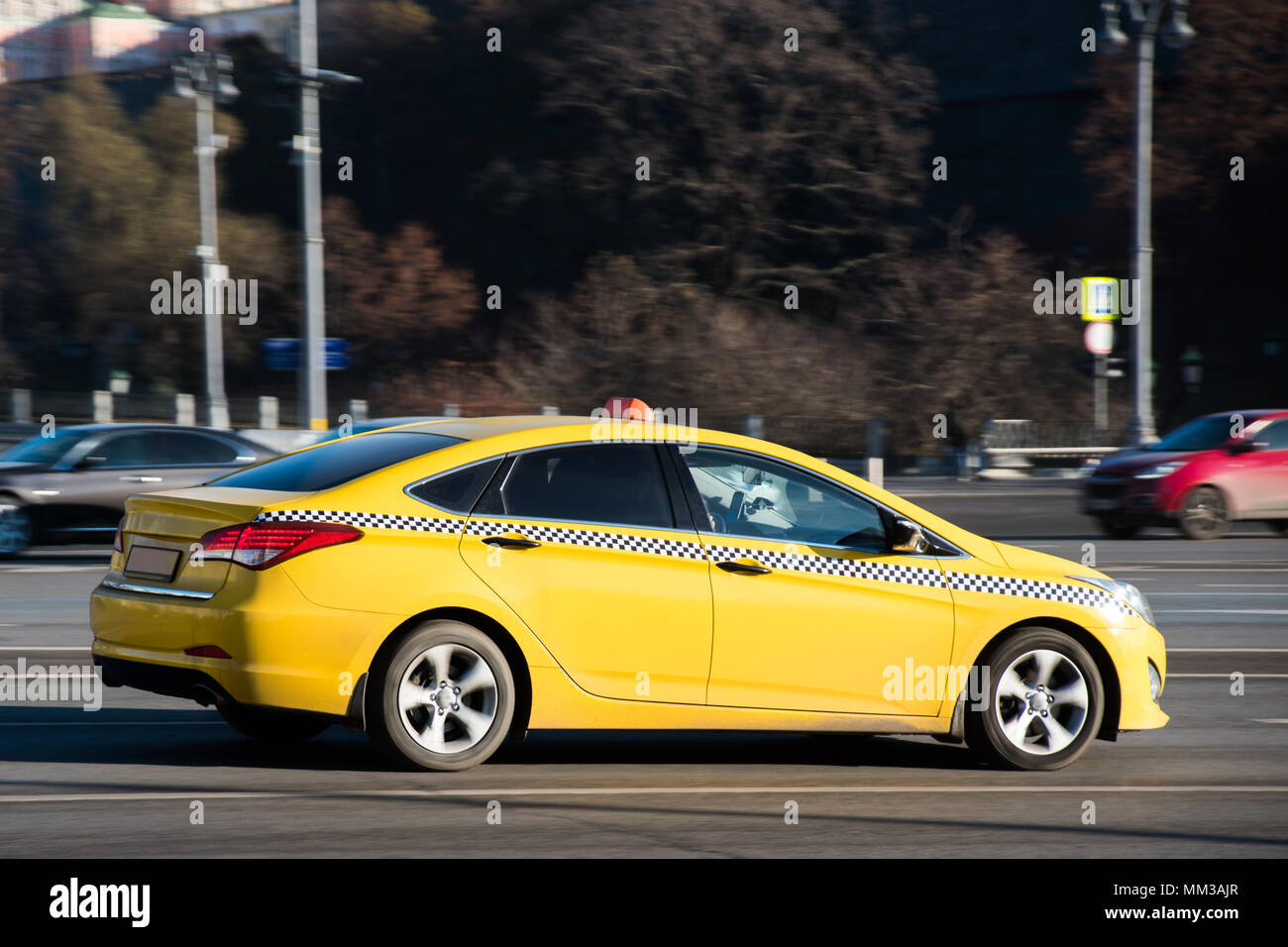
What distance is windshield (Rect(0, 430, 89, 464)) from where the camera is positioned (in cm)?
1880

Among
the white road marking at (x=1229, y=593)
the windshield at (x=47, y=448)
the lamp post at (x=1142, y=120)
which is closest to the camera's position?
the white road marking at (x=1229, y=593)

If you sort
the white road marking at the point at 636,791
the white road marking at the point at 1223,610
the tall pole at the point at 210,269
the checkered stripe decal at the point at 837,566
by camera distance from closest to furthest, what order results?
the white road marking at the point at 636,791
the checkered stripe decal at the point at 837,566
the white road marking at the point at 1223,610
the tall pole at the point at 210,269

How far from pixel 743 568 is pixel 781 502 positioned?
0.42m

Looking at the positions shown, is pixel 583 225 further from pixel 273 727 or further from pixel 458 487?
pixel 458 487

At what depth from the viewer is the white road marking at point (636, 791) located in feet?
20.9

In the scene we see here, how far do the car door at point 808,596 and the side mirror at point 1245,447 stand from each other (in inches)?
600

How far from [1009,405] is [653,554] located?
126 feet

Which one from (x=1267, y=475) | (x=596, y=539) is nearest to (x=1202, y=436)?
(x=1267, y=475)

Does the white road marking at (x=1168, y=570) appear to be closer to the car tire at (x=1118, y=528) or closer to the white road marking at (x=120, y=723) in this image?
the car tire at (x=1118, y=528)

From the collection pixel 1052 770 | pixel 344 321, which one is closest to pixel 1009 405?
pixel 344 321

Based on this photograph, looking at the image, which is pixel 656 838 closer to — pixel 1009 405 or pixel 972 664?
pixel 972 664

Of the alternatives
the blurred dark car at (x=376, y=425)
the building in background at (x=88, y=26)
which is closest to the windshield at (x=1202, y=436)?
the blurred dark car at (x=376, y=425)

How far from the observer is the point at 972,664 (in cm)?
729

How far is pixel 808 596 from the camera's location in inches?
282
